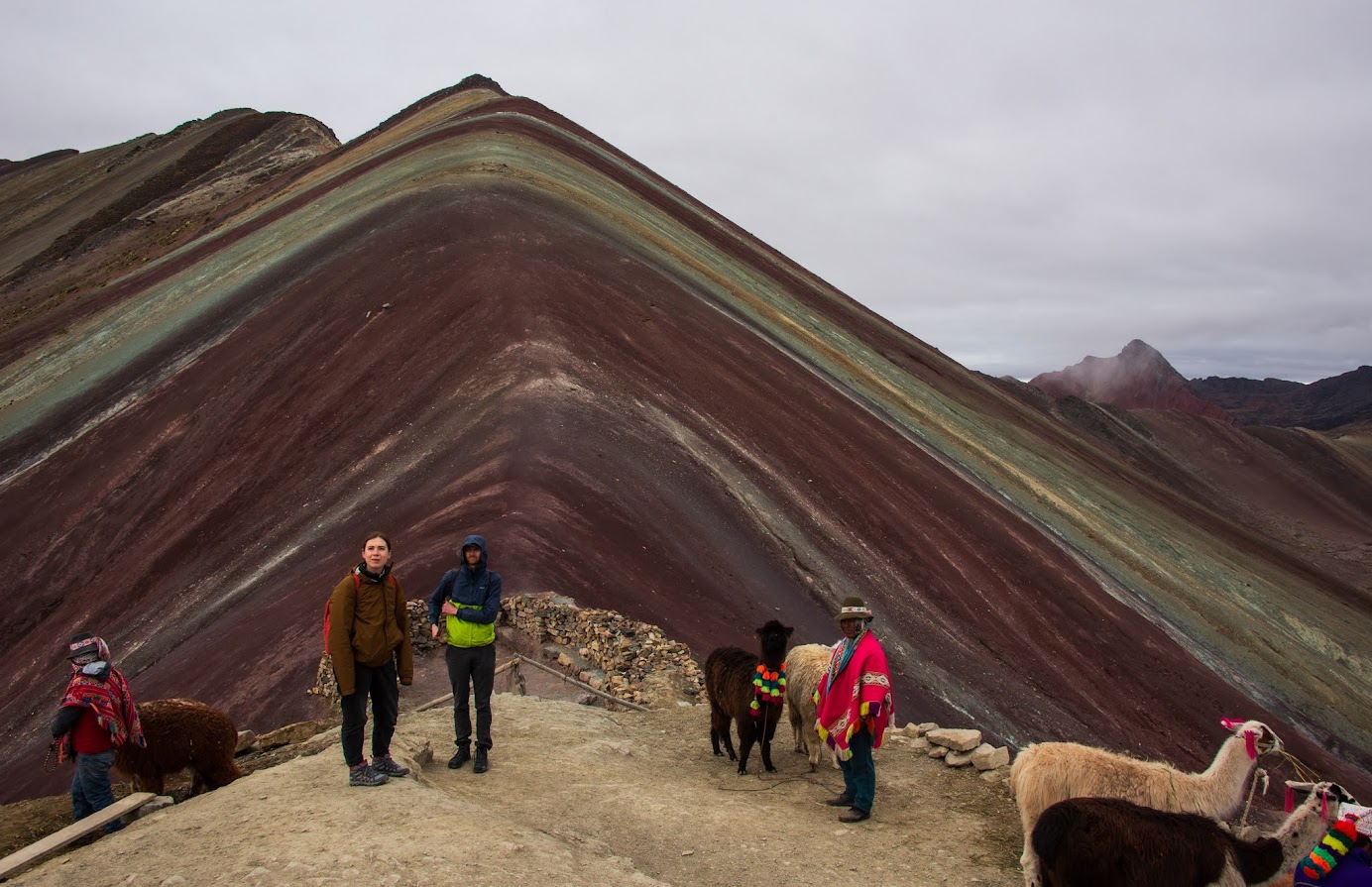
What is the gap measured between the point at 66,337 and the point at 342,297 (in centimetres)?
1752

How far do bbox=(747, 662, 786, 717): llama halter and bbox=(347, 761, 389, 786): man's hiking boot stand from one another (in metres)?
3.16

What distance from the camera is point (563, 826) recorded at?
695 centimetres

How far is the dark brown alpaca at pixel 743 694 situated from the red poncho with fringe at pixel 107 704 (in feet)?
15.7

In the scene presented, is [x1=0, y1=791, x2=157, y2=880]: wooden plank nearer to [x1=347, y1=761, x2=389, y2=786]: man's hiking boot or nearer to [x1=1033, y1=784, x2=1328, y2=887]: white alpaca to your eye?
[x1=347, y1=761, x2=389, y2=786]: man's hiking boot

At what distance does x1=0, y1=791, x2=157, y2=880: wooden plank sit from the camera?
599 cm

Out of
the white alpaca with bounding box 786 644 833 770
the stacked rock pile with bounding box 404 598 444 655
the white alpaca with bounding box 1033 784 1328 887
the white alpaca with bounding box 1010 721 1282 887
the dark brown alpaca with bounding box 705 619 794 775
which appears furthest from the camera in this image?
the stacked rock pile with bounding box 404 598 444 655

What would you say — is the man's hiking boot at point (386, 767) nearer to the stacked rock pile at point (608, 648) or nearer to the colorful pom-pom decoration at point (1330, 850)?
the stacked rock pile at point (608, 648)

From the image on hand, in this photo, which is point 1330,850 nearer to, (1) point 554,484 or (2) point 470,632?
(2) point 470,632

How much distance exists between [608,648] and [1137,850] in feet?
23.1

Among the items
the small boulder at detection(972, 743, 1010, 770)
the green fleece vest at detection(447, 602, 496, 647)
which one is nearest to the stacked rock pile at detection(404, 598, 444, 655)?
the green fleece vest at detection(447, 602, 496, 647)

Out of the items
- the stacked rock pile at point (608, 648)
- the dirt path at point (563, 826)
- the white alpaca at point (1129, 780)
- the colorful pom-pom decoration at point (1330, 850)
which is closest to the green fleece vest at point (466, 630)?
the dirt path at point (563, 826)

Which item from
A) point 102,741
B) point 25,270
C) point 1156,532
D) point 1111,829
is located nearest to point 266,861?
point 102,741

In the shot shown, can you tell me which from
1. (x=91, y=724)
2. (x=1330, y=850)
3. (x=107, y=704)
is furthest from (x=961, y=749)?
(x=91, y=724)

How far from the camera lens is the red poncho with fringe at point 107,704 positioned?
689 cm
